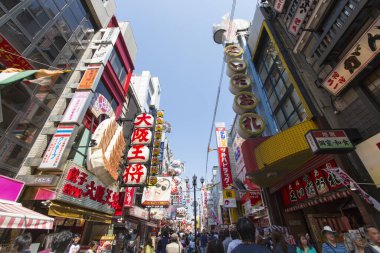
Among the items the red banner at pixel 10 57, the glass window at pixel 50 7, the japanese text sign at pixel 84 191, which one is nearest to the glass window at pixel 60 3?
the glass window at pixel 50 7

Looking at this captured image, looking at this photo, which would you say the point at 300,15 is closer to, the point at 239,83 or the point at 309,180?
the point at 239,83

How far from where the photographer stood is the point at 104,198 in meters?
12.7

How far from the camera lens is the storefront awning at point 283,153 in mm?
8414

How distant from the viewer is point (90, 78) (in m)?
12.5

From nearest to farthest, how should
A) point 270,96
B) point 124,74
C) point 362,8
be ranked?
point 362,8 → point 270,96 → point 124,74

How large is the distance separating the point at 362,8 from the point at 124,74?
18.3 meters

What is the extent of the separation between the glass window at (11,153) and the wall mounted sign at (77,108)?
2281 millimetres

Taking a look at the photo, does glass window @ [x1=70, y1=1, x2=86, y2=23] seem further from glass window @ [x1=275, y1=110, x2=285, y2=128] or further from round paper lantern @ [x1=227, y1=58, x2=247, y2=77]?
glass window @ [x1=275, y1=110, x2=285, y2=128]

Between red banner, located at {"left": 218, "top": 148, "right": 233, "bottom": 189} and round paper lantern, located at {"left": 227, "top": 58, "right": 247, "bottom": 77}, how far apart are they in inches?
381

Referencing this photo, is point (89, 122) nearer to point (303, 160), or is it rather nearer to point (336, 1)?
point (303, 160)

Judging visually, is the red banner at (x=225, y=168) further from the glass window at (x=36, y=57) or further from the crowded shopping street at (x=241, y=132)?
the glass window at (x=36, y=57)

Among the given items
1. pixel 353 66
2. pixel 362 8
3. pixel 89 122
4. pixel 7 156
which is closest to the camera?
pixel 362 8

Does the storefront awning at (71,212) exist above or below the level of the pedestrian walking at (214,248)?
above

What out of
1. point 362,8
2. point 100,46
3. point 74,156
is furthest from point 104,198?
point 362,8
